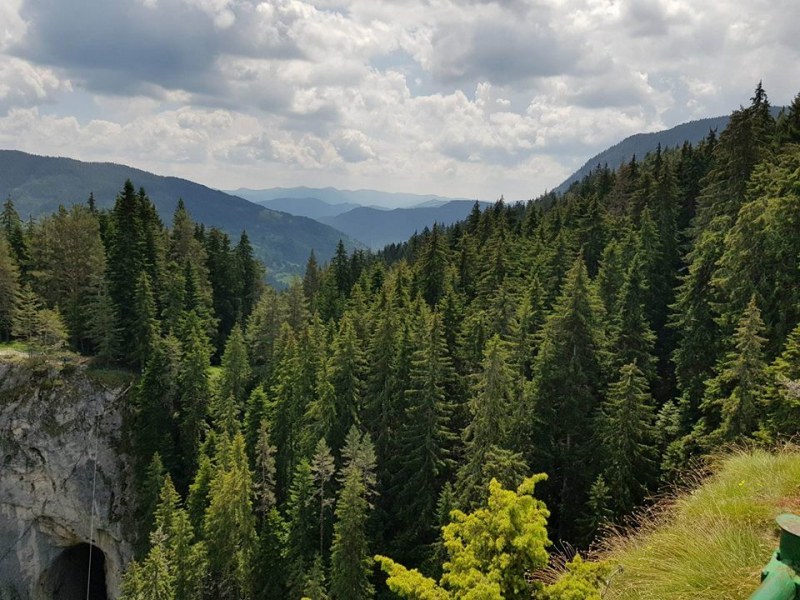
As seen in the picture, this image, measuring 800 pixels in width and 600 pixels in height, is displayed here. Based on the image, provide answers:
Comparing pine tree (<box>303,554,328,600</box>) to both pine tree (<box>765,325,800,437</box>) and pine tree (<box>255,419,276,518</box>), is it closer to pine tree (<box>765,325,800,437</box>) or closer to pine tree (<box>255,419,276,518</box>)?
pine tree (<box>255,419,276,518</box>)

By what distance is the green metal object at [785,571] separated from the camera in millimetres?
3096

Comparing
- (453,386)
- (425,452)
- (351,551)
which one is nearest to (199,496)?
(351,551)

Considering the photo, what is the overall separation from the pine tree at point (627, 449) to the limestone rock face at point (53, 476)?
43703mm

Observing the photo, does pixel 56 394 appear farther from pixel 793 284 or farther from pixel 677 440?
pixel 793 284

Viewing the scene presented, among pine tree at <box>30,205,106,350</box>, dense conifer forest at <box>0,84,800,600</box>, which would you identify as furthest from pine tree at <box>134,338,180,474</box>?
pine tree at <box>30,205,106,350</box>

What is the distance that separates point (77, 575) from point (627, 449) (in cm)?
5681

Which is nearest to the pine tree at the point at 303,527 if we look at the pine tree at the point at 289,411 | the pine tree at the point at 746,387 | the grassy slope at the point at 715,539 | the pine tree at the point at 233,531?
the pine tree at the point at 233,531

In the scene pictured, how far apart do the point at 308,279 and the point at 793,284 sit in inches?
2634

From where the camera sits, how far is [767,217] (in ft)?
92.2

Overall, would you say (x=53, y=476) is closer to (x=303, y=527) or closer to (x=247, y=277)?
(x=303, y=527)

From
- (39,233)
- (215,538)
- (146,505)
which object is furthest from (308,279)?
(215,538)

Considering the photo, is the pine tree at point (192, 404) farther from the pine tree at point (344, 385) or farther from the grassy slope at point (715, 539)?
the grassy slope at point (715, 539)

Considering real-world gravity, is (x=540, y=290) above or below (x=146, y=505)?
above

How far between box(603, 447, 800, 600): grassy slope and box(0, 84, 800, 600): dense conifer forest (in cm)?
113
